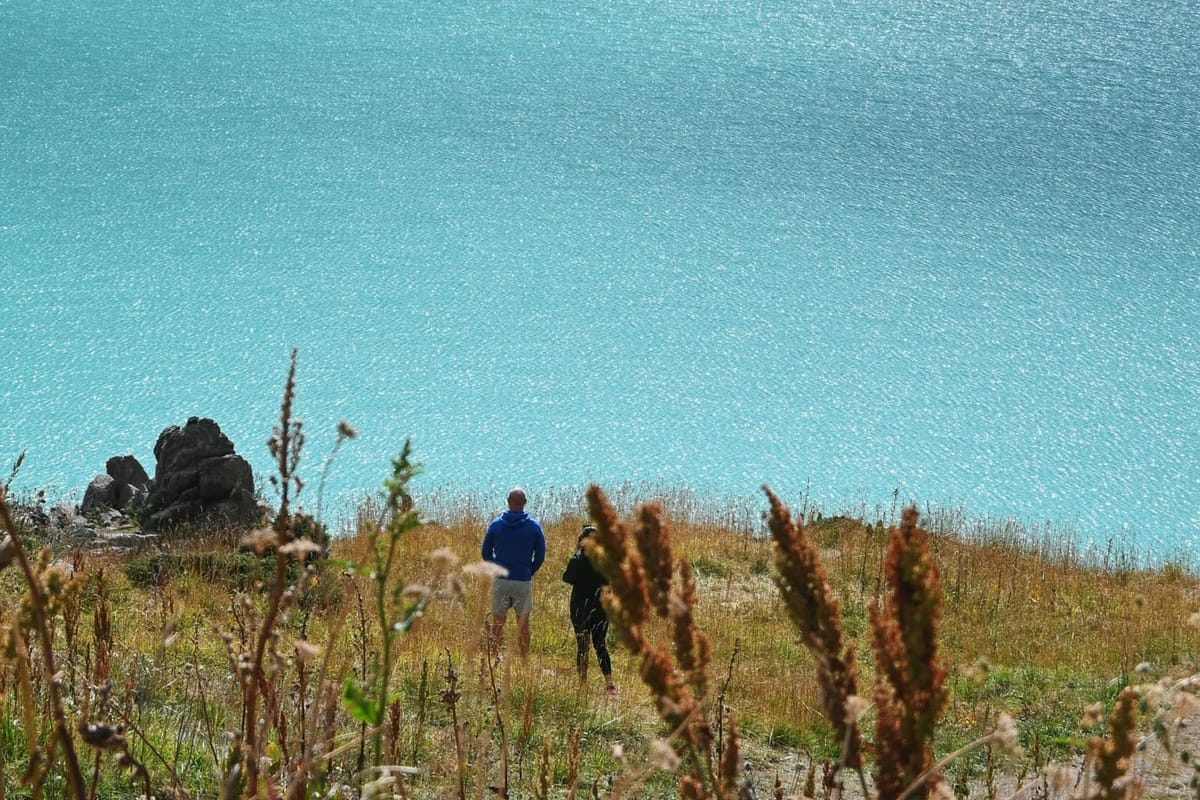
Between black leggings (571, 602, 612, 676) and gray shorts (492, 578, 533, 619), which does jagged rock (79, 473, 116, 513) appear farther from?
black leggings (571, 602, 612, 676)

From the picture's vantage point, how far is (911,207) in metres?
22.8

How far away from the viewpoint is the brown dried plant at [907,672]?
0.92 meters

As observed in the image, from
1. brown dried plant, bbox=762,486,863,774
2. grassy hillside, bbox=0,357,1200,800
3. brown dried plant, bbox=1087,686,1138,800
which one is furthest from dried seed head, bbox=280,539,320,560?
brown dried plant, bbox=1087,686,1138,800

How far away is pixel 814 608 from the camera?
0.98m

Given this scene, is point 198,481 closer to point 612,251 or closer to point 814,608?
point 612,251

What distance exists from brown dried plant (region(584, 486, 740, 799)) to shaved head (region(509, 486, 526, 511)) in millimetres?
7016

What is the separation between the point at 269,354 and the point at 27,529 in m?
6.71

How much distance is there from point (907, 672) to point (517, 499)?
722 centimetres

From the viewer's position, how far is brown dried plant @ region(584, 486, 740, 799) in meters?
0.95

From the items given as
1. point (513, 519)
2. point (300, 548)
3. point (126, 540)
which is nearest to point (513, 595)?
point (513, 519)

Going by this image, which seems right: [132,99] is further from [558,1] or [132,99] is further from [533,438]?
[533,438]

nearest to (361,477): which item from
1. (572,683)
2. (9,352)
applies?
(9,352)

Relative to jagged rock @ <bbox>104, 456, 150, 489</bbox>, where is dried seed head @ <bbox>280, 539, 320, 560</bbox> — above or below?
below

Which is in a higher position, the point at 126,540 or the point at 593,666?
the point at 126,540
